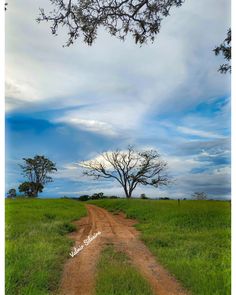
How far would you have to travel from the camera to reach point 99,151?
4254 millimetres

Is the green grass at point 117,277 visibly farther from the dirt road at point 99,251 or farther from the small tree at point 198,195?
the small tree at point 198,195

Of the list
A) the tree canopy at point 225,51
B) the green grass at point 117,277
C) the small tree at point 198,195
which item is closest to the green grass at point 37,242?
the green grass at point 117,277

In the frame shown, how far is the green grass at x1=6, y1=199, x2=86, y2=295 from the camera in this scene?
145 inches

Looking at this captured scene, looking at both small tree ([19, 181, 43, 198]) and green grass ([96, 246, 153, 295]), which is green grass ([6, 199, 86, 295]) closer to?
small tree ([19, 181, 43, 198])

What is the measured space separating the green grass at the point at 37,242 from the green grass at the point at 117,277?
423mm

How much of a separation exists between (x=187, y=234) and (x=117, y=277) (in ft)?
3.40

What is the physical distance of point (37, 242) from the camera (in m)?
4.01

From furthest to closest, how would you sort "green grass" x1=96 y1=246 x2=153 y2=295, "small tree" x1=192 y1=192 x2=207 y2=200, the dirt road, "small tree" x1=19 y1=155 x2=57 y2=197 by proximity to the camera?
"small tree" x1=192 y1=192 x2=207 y2=200
"small tree" x1=19 y1=155 x2=57 y2=197
the dirt road
"green grass" x1=96 y1=246 x2=153 y2=295

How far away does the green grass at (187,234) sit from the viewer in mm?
3936

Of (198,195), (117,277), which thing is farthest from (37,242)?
(198,195)

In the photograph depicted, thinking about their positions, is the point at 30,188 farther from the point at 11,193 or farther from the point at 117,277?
the point at 117,277

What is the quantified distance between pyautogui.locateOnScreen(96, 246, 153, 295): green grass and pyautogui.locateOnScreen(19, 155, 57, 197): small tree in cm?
101

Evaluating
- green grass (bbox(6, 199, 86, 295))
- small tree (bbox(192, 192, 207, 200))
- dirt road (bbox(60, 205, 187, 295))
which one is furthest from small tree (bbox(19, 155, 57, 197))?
small tree (bbox(192, 192, 207, 200))

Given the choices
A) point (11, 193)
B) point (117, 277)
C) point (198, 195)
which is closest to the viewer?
point (117, 277)
